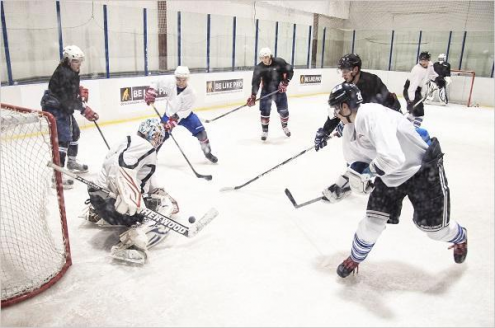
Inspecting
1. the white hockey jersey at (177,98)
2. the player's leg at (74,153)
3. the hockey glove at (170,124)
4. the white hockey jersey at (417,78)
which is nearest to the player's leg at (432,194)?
the hockey glove at (170,124)

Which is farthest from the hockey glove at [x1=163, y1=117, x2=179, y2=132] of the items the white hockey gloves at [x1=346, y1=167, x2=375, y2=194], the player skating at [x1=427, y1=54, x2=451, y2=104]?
the player skating at [x1=427, y1=54, x2=451, y2=104]

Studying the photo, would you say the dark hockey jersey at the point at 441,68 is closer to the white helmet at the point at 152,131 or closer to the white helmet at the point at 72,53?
the white helmet at the point at 72,53

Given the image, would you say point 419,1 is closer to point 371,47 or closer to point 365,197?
point 371,47

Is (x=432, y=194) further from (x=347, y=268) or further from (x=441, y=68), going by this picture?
(x=441, y=68)

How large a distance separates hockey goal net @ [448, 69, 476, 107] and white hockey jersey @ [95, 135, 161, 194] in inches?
339

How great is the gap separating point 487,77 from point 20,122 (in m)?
9.98

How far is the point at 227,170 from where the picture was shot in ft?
13.0

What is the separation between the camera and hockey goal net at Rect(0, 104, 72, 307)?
1.91 meters

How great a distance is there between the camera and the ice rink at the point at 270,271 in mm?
1824

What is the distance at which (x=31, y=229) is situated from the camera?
94.0 inches

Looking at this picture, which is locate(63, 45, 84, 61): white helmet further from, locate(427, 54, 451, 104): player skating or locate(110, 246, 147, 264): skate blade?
locate(427, 54, 451, 104): player skating

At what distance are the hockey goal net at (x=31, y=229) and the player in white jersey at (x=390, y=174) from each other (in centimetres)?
139

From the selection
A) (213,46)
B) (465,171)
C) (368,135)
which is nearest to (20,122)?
(368,135)

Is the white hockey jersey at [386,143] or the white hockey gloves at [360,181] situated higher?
the white hockey jersey at [386,143]
